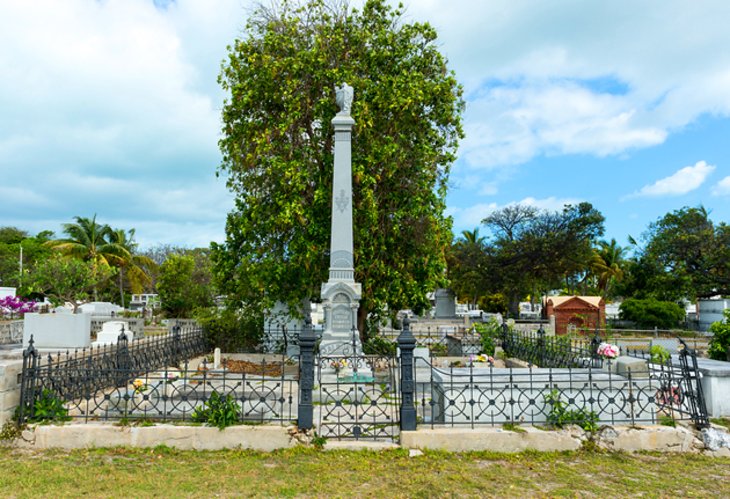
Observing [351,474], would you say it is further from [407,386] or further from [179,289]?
[179,289]

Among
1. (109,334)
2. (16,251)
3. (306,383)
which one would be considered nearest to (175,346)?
(109,334)

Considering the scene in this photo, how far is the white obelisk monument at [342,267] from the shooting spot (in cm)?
1166

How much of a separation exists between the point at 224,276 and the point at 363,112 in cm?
704

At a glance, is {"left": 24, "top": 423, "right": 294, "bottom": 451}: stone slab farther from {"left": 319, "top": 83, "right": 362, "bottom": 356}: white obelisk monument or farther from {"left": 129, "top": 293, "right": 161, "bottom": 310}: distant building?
{"left": 129, "top": 293, "right": 161, "bottom": 310}: distant building

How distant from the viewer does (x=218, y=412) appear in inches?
251

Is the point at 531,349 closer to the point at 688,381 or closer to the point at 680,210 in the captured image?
the point at 688,381

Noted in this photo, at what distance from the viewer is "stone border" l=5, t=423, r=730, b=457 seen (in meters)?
6.11

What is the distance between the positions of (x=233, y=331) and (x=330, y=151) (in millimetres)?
6893

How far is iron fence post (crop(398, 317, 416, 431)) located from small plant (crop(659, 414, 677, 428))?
11.3 ft

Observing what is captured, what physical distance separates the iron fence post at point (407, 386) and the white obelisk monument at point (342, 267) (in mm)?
4513

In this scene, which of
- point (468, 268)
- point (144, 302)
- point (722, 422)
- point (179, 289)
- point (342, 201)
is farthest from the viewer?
point (144, 302)

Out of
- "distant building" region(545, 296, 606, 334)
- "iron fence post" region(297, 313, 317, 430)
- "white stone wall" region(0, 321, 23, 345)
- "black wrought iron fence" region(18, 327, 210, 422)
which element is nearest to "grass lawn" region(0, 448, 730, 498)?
"iron fence post" region(297, 313, 317, 430)

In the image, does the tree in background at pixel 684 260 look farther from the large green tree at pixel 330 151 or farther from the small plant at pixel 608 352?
the small plant at pixel 608 352

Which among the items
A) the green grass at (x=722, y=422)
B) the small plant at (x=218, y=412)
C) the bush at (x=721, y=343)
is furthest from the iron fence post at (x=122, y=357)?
the bush at (x=721, y=343)
